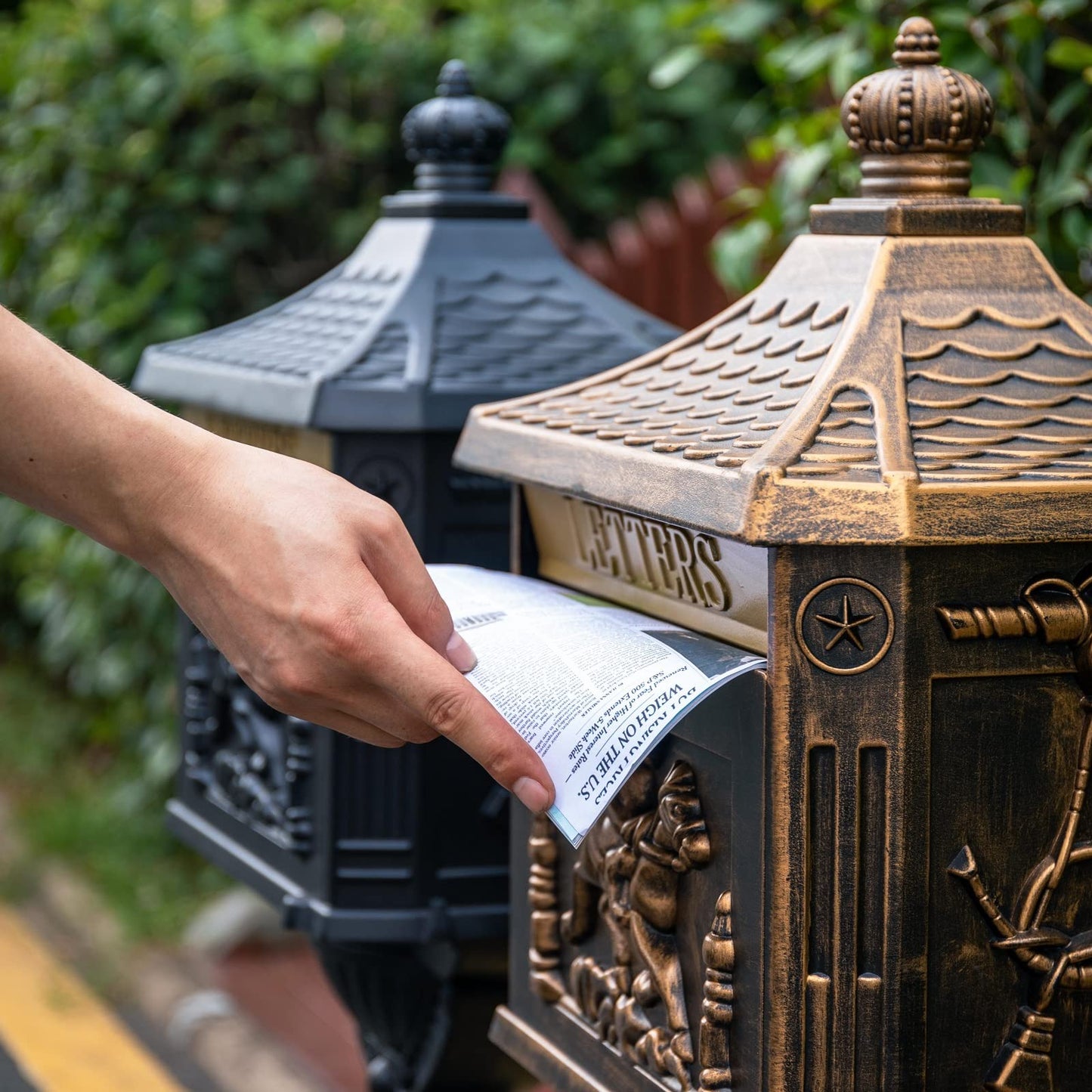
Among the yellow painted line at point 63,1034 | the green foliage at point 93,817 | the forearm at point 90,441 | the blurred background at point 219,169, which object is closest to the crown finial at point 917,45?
the forearm at point 90,441

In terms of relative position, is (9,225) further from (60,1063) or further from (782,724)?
(782,724)

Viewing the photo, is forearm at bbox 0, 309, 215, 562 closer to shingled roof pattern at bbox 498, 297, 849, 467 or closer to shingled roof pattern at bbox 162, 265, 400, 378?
shingled roof pattern at bbox 498, 297, 849, 467

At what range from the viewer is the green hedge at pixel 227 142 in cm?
396

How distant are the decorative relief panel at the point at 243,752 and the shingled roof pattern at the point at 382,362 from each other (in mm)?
404

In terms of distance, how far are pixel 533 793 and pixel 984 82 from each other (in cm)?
131

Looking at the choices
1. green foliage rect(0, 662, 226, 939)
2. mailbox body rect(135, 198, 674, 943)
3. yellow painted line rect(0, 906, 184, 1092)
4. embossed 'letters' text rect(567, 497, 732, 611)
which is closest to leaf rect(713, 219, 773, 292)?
mailbox body rect(135, 198, 674, 943)

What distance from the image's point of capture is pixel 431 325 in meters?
1.88

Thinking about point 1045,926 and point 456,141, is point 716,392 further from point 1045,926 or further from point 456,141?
point 456,141

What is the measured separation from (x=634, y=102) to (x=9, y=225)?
179cm

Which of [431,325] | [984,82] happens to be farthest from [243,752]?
[984,82]

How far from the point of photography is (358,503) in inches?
49.8

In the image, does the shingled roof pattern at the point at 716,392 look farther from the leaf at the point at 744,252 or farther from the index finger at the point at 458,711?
the leaf at the point at 744,252

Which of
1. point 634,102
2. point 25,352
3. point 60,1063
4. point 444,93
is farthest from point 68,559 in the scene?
point 25,352

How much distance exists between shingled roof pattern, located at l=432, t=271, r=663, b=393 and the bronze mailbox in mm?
495
